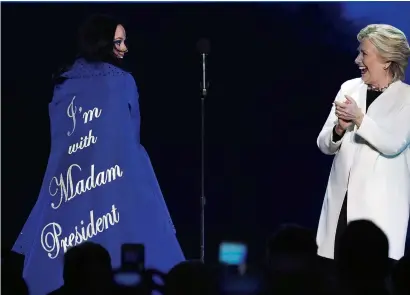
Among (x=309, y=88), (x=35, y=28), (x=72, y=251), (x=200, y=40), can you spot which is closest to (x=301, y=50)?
(x=309, y=88)

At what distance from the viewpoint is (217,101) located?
16.4 feet

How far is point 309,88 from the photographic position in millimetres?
4902

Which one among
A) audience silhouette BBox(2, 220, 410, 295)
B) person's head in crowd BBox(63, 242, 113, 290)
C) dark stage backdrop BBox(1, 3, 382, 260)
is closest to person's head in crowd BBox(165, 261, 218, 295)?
audience silhouette BBox(2, 220, 410, 295)

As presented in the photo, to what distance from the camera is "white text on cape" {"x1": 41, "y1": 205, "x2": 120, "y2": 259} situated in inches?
179

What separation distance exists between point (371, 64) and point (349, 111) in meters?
0.27

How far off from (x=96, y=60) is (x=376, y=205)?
60.0 inches

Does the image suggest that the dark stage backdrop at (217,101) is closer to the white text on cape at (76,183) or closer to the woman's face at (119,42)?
the woman's face at (119,42)

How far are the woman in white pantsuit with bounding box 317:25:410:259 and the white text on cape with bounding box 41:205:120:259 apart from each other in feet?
3.40

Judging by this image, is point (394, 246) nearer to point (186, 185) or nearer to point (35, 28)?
point (186, 185)

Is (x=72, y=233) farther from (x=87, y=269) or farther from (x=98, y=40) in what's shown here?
(x=87, y=269)

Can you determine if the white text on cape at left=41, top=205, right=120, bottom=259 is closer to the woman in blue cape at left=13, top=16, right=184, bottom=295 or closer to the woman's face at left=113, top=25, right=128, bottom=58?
the woman in blue cape at left=13, top=16, right=184, bottom=295

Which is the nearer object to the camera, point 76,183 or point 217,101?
point 76,183

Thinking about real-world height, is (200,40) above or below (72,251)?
above

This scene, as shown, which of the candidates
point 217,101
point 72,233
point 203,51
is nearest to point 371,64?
point 203,51
